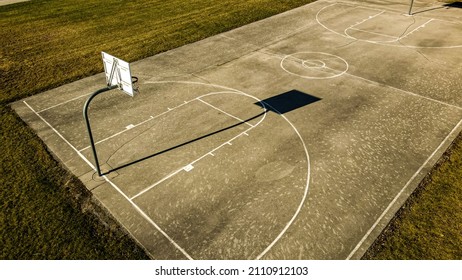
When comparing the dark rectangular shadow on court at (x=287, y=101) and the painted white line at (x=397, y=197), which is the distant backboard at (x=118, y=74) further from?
the painted white line at (x=397, y=197)

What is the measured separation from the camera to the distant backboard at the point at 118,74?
14070mm

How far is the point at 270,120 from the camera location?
19.3 meters

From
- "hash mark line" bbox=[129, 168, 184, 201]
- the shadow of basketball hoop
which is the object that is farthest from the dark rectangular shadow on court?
"hash mark line" bbox=[129, 168, 184, 201]

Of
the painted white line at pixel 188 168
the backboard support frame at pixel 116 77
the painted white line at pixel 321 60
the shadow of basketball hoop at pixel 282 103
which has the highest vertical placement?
the backboard support frame at pixel 116 77

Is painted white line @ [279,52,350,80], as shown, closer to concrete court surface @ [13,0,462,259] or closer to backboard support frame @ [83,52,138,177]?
concrete court surface @ [13,0,462,259]

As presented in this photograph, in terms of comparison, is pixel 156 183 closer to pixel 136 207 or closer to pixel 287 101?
pixel 136 207

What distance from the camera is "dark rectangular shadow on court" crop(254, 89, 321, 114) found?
20.4m

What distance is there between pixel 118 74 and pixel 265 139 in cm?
785

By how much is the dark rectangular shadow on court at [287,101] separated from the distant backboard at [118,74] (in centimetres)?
877

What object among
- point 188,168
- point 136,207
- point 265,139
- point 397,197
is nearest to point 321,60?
point 265,139

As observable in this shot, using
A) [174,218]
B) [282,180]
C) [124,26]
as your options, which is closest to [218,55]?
[124,26]

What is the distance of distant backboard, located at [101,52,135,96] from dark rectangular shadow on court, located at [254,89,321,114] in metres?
8.77

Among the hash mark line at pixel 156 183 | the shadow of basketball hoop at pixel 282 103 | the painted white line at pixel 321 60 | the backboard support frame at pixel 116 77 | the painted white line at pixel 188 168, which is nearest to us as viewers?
the backboard support frame at pixel 116 77

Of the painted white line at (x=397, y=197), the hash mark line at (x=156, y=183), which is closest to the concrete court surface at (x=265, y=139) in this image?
the painted white line at (x=397, y=197)
